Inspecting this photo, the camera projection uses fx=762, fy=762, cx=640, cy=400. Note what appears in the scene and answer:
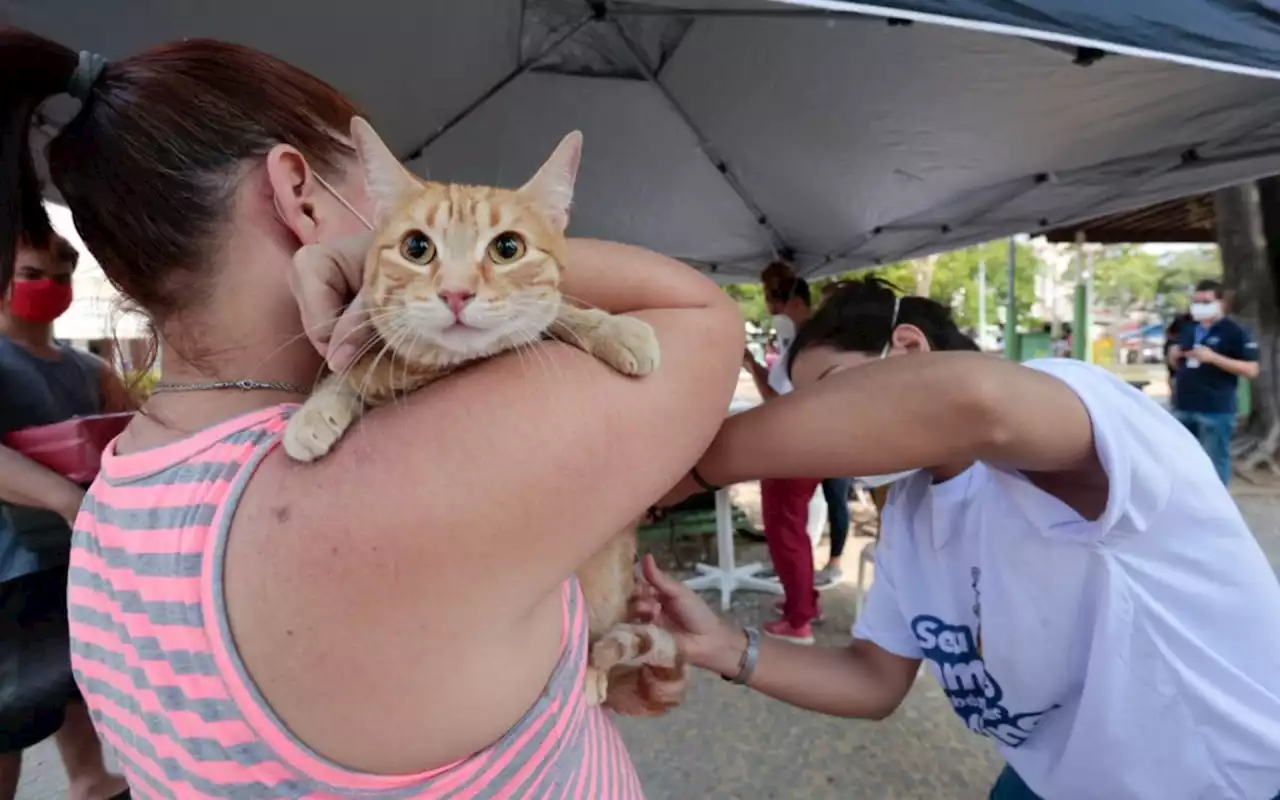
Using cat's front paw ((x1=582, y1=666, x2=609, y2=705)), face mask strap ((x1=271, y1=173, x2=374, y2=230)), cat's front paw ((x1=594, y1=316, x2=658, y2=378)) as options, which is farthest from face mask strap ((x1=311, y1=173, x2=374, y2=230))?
cat's front paw ((x1=582, y1=666, x2=609, y2=705))

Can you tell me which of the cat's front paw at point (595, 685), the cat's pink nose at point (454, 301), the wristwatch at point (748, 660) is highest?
the cat's pink nose at point (454, 301)

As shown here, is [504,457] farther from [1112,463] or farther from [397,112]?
[397,112]

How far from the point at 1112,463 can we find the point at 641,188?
3.81 m

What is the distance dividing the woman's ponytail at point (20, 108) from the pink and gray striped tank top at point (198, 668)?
1.46 feet

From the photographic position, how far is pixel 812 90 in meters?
3.09

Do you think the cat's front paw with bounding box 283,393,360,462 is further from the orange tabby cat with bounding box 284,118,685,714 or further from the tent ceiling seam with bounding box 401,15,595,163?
the tent ceiling seam with bounding box 401,15,595,163

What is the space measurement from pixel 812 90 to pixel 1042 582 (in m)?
2.47

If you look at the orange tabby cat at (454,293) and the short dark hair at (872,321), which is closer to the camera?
the orange tabby cat at (454,293)

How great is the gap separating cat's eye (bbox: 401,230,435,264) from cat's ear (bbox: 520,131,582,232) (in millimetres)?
159

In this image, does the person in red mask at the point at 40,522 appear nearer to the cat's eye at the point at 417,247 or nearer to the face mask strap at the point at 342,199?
the face mask strap at the point at 342,199

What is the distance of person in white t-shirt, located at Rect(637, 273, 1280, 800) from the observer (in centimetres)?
94

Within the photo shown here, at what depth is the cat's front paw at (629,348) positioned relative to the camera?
0.77 m

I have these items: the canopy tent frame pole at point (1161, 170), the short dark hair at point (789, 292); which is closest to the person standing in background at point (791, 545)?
the short dark hair at point (789, 292)

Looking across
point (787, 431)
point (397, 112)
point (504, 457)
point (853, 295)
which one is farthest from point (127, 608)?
point (397, 112)
